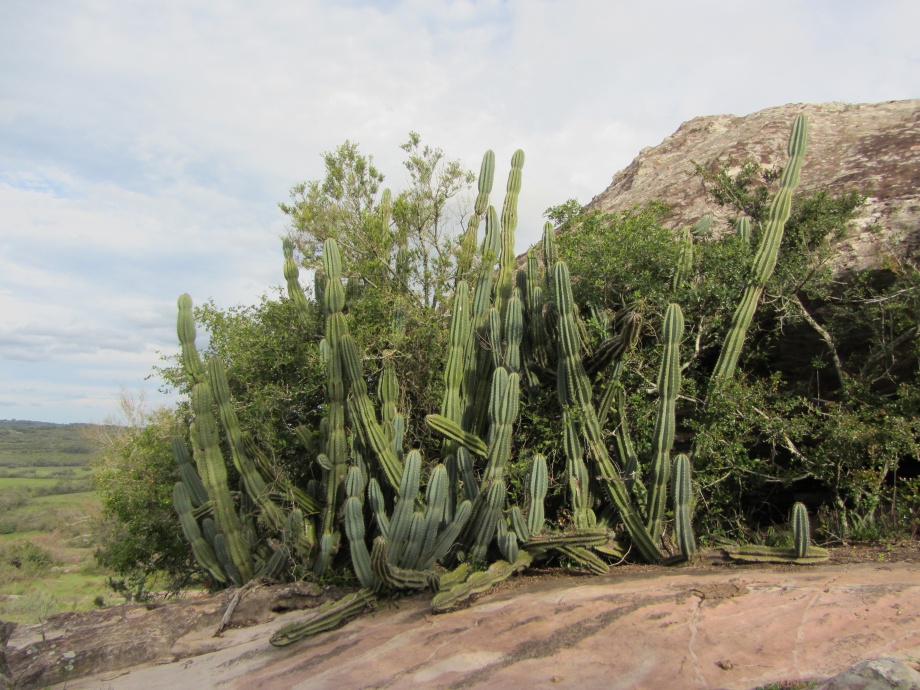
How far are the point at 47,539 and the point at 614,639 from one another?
34.0 metres

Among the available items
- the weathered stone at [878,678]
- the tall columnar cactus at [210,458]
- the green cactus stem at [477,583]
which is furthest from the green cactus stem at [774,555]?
the tall columnar cactus at [210,458]

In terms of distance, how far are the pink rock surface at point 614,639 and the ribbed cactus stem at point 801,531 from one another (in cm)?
19

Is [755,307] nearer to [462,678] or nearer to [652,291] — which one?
[652,291]

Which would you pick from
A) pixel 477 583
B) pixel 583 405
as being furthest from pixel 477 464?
pixel 477 583

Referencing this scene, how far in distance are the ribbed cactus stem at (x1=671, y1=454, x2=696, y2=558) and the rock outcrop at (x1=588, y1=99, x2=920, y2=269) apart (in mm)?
4117

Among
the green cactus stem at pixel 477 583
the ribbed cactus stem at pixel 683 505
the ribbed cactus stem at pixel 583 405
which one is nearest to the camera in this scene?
the green cactus stem at pixel 477 583

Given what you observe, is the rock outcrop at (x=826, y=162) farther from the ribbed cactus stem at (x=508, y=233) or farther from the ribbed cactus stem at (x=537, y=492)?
the ribbed cactus stem at (x=537, y=492)

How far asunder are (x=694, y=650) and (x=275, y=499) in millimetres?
5728

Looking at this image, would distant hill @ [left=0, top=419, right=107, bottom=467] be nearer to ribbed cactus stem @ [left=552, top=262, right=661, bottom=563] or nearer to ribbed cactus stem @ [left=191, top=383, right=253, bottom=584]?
ribbed cactus stem @ [left=191, top=383, right=253, bottom=584]

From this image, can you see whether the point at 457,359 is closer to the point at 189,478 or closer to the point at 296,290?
the point at 296,290

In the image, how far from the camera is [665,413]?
7266mm

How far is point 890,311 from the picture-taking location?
8281 millimetres

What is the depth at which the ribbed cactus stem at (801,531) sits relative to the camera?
6.69 meters

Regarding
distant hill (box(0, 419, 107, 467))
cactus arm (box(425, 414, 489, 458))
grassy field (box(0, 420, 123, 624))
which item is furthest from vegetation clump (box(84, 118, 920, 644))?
distant hill (box(0, 419, 107, 467))
